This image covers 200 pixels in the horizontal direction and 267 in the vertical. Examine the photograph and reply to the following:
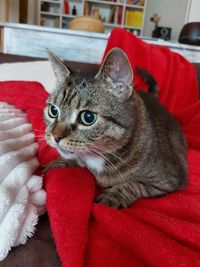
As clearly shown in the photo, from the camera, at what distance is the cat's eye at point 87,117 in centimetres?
81

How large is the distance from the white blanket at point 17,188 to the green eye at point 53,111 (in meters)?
0.12

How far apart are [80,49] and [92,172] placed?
1.24 meters

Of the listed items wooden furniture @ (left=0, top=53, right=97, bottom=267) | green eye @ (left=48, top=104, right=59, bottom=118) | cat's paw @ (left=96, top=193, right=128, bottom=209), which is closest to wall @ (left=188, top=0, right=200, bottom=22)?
green eye @ (left=48, top=104, right=59, bottom=118)

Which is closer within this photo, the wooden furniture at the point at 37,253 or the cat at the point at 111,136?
the wooden furniture at the point at 37,253

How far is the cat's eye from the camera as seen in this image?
2.67ft

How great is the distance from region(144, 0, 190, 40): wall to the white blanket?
465 centimetres

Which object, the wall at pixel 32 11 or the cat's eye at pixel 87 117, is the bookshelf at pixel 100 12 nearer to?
the wall at pixel 32 11

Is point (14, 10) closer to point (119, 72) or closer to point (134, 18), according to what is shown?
point (134, 18)

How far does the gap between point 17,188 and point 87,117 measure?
0.85 feet

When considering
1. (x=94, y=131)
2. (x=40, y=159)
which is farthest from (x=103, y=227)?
(x=40, y=159)

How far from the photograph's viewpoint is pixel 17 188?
68 cm

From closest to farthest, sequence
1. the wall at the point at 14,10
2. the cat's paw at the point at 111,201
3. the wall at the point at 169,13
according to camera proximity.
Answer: the cat's paw at the point at 111,201 < the wall at the point at 14,10 < the wall at the point at 169,13

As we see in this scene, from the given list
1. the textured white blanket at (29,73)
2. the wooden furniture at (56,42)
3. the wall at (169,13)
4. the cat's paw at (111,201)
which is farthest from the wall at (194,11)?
the cat's paw at (111,201)

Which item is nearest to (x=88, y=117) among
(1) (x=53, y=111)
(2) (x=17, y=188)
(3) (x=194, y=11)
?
(1) (x=53, y=111)
